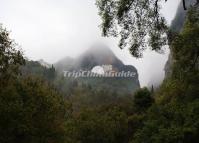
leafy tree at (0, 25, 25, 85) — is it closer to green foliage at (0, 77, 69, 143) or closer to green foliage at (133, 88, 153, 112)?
green foliage at (0, 77, 69, 143)

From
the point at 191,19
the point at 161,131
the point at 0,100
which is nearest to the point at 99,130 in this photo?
the point at 161,131

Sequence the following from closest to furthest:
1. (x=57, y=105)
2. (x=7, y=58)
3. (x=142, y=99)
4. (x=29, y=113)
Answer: (x=7, y=58)
(x=29, y=113)
(x=57, y=105)
(x=142, y=99)

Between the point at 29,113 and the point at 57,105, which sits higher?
the point at 57,105

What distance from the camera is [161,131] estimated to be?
137 ft

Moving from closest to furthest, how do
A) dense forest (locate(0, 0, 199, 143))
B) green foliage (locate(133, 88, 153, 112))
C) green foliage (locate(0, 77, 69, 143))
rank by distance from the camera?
1. dense forest (locate(0, 0, 199, 143))
2. green foliage (locate(0, 77, 69, 143))
3. green foliage (locate(133, 88, 153, 112))

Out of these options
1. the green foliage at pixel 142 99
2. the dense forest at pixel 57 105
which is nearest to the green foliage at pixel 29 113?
the dense forest at pixel 57 105

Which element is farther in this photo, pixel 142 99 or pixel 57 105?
pixel 142 99

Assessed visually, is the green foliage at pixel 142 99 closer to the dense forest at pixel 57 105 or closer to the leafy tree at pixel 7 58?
the dense forest at pixel 57 105

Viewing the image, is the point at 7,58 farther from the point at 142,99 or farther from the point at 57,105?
the point at 142,99

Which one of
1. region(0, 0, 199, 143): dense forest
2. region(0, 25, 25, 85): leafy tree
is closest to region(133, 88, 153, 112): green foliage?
region(0, 0, 199, 143): dense forest

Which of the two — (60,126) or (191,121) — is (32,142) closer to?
(60,126)

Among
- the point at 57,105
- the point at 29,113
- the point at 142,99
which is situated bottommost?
the point at 29,113

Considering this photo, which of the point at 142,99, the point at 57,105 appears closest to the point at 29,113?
the point at 57,105

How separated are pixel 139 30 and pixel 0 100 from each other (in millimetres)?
15890
